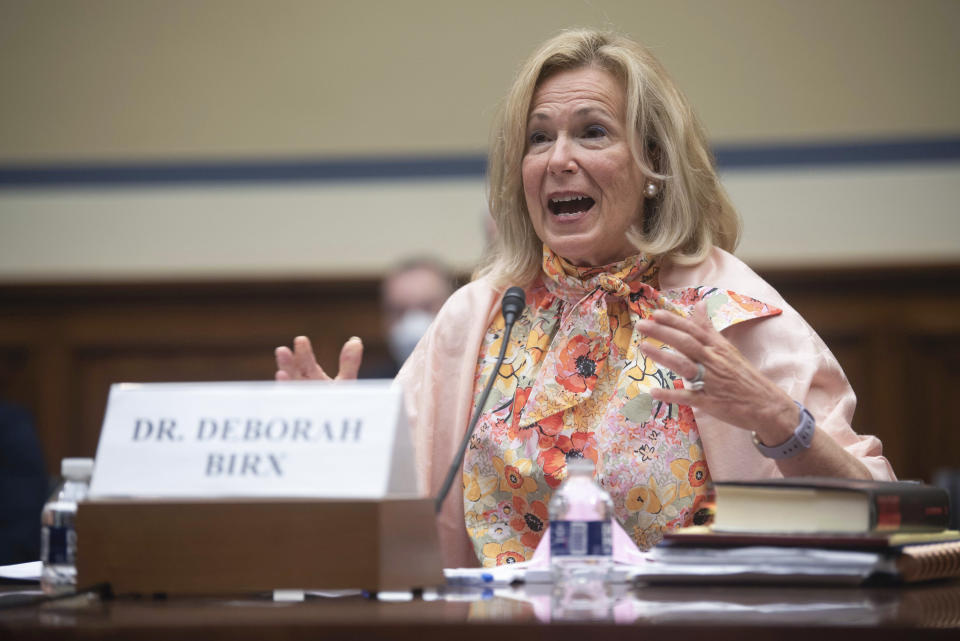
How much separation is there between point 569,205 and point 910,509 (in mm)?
999

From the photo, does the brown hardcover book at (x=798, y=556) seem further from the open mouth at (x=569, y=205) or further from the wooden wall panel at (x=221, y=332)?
the wooden wall panel at (x=221, y=332)

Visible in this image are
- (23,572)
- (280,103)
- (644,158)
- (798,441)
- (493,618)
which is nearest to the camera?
(493,618)

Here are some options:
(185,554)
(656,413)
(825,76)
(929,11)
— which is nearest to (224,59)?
(825,76)

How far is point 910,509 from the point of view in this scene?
1.43 meters

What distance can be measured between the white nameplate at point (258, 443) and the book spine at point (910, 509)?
51cm

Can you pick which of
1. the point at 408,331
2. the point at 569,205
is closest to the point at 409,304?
the point at 408,331

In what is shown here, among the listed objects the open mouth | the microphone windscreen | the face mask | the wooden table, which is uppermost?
the face mask

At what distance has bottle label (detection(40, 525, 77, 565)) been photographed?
1447 millimetres

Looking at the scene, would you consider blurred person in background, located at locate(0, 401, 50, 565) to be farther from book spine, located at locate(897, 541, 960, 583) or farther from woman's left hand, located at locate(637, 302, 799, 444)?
book spine, located at locate(897, 541, 960, 583)

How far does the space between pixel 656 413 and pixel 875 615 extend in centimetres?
98

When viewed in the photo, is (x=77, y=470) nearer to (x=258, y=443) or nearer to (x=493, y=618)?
(x=258, y=443)

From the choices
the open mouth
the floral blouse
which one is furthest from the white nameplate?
the open mouth

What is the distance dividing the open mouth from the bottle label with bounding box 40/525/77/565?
1.10 meters

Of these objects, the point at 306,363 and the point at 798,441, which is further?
the point at 306,363
